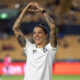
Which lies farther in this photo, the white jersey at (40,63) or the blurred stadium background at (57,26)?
the blurred stadium background at (57,26)

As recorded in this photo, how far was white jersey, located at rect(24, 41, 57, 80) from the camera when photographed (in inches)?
252

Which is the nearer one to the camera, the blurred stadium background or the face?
the face

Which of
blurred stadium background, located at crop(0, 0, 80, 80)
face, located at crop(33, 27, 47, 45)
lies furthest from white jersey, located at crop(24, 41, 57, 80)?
blurred stadium background, located at crop(0, 0, 80, 80)

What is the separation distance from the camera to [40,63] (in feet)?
21.1

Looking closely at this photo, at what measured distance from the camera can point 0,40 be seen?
117ft

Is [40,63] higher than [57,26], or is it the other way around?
[40,63]

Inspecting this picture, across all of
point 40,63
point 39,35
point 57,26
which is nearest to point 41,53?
point 40,63

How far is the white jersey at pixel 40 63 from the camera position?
640 centimetres

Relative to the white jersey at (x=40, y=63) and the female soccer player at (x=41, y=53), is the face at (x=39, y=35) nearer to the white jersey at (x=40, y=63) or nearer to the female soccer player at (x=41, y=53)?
the female soccer player at (x=41, y=53)

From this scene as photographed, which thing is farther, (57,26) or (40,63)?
(57,26)

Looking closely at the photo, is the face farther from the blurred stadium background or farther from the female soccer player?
the blurred stadium background

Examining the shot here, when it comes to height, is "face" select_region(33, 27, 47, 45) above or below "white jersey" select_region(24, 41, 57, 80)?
above

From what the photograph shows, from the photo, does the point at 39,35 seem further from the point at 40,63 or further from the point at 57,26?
the point at 57,26

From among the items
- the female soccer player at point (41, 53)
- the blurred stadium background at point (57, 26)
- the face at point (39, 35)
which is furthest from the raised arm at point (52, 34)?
the blurred stadium background at point (57, 26)
